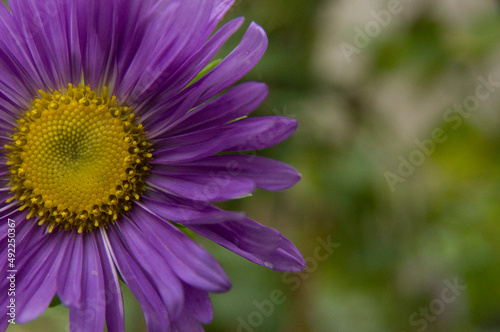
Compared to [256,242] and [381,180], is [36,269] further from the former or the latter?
[381,180]

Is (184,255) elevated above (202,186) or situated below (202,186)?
below

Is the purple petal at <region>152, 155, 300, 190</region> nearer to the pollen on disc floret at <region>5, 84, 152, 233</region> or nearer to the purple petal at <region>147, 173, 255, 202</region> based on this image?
the purple petal at <region>147, 173, 255, 202</region>

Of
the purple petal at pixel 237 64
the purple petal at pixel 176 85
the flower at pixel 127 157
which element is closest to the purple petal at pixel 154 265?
the flower at pixel 127 157

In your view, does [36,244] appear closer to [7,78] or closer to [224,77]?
[7,78]

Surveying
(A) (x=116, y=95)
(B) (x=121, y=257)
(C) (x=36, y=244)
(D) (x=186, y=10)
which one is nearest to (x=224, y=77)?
(D) (x=186, y=10)

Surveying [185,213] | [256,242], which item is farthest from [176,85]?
[256,242]

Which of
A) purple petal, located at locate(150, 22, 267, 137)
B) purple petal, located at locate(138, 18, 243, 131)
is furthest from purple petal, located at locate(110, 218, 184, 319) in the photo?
purple petal, located at locate(150, 22, 267, 137)
